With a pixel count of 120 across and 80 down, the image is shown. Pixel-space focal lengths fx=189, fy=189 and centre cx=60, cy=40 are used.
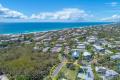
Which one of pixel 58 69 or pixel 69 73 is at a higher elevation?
pixel 58 69

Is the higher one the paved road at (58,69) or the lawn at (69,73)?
the paved road at (58,69)

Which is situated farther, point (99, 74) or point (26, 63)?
point (26, 63)

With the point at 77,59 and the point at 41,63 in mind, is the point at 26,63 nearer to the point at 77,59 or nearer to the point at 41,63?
the point at 41,63

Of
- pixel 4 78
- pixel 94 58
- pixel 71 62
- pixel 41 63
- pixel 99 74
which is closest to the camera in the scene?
pixel 4 78

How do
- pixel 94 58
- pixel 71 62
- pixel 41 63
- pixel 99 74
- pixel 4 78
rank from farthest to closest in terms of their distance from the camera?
pixel 94 58
pixel 71 62
pixel 41 63
pixel 99 74
pixel 4 78

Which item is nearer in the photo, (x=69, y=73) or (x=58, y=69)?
(x=69, y=73)

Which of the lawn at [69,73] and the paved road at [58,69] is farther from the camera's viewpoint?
the paved road at [58,69]

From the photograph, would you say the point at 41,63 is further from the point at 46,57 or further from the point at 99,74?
the point at 99,74

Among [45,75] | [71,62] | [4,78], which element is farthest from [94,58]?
[4,78]

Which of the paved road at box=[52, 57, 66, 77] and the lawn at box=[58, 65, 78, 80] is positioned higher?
the paved road at box=[52, 57, 66, 77]

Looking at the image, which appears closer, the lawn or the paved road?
the lawn
